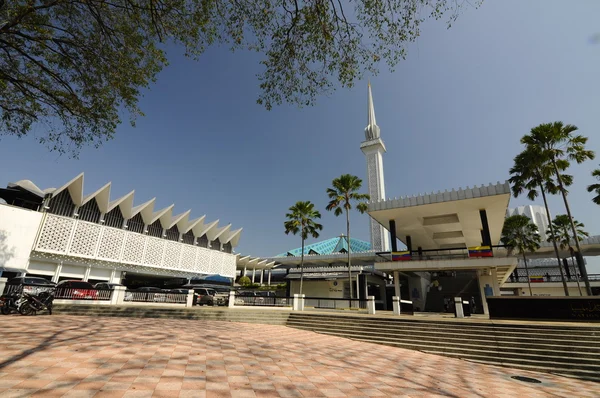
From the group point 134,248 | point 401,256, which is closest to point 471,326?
point 401,256

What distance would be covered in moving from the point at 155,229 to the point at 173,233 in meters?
2.81

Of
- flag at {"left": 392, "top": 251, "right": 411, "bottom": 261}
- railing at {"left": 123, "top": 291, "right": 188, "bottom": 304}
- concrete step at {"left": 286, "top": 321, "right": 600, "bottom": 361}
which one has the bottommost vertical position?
concrete step at {"left": 286, "top": 321, "right": 600, "bottom": 361}

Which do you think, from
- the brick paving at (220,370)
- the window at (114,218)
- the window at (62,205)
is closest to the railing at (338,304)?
the brick paving at (220,370)

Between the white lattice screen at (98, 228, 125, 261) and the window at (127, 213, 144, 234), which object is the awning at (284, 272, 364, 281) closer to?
the white lattice screen at (98, 228, 125, 261)

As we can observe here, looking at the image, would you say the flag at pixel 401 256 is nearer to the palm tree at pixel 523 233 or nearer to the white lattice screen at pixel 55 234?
the palm tree at pixel 523 233

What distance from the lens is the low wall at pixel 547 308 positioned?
11375mm

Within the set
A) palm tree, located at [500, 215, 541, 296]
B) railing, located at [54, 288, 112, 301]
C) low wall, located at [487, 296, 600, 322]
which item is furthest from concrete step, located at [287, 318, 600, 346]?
palm tree, located at [500, 215, 541, 296]

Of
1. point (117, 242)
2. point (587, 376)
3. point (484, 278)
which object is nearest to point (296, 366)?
point (587, 376)

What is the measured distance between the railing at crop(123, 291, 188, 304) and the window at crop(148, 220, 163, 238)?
68.4 ft

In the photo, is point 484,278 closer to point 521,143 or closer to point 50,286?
point 521,143

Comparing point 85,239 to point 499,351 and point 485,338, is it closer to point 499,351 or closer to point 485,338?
point 485,338

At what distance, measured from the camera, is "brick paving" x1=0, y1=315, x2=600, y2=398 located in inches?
166

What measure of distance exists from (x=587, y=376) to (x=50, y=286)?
23997 millimetres

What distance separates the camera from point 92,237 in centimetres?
3072
